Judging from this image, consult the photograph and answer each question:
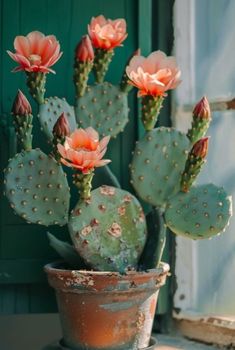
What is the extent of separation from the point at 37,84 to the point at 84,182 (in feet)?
1.28

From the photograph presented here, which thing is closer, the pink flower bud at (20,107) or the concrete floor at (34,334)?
the pink flower bud at (20,107)

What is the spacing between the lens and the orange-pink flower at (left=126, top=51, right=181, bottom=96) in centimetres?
239

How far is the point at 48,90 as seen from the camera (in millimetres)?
2736

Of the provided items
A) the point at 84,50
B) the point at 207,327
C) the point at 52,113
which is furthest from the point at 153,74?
the point at 207,327

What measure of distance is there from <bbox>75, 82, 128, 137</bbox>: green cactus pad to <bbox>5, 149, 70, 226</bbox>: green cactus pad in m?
0.24

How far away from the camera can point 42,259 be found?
8.88 ft

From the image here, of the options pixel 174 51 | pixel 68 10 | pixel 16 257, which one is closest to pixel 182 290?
pixel 16 257

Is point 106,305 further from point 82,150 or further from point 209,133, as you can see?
point 209,133

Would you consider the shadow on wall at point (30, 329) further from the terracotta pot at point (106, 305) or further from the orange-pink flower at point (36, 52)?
the orange-pink flower at point (36, 52)

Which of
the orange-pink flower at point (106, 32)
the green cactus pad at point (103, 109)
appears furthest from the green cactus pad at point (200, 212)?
the orange-pink flower at point (106, 32)

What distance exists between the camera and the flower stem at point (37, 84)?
2469 millimetres

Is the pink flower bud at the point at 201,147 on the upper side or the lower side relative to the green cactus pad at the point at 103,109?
lower

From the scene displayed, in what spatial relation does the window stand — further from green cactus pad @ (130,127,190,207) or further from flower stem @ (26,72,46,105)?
flower stem @ (26,72,46,105)

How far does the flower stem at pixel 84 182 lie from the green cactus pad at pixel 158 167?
20 cm
